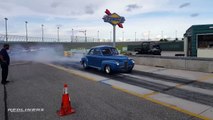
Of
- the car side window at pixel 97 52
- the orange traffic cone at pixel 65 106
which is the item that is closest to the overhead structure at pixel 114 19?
the car side window at pixel 97 52

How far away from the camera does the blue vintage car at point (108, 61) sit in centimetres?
1310

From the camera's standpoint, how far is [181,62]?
47.4 ft

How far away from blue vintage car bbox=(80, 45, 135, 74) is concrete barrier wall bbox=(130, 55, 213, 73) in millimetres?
3215

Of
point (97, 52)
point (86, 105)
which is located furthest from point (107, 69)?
point (86, 105)

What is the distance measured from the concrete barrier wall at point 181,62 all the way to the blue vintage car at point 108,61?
321 centimetres

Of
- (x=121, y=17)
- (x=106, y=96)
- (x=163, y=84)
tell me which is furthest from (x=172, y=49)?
(x=106, y=96)

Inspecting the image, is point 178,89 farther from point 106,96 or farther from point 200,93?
point 106,96

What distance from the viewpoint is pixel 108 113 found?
5.98 m

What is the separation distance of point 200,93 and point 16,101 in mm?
6767

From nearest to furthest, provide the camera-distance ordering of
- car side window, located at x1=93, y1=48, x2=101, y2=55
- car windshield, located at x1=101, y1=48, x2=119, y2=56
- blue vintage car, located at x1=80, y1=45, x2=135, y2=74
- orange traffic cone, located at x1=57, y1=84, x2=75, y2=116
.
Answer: orange traffic cone, located at x1=57, y1=84, x2=75, y2=116
blue vintage car, located at x1=80, y1=45, x2=135, y2=74
car windshield, located at x1=101, y1=48, x2=119, y2=56
car side window, located at x1=93, y1=48, x2=101, y2=55

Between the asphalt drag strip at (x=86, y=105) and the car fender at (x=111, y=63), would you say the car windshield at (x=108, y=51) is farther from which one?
the asphalt drag strip at (x=86, y=105)

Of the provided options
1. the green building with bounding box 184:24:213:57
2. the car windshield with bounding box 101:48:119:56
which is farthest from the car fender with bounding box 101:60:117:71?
the green building with bounding box 184:24:213:57

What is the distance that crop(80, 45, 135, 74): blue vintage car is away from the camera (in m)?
13.1

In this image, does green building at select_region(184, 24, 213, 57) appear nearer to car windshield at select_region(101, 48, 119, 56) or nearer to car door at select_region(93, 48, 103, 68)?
car windshield at select_region(101, 48, 119, 56)
